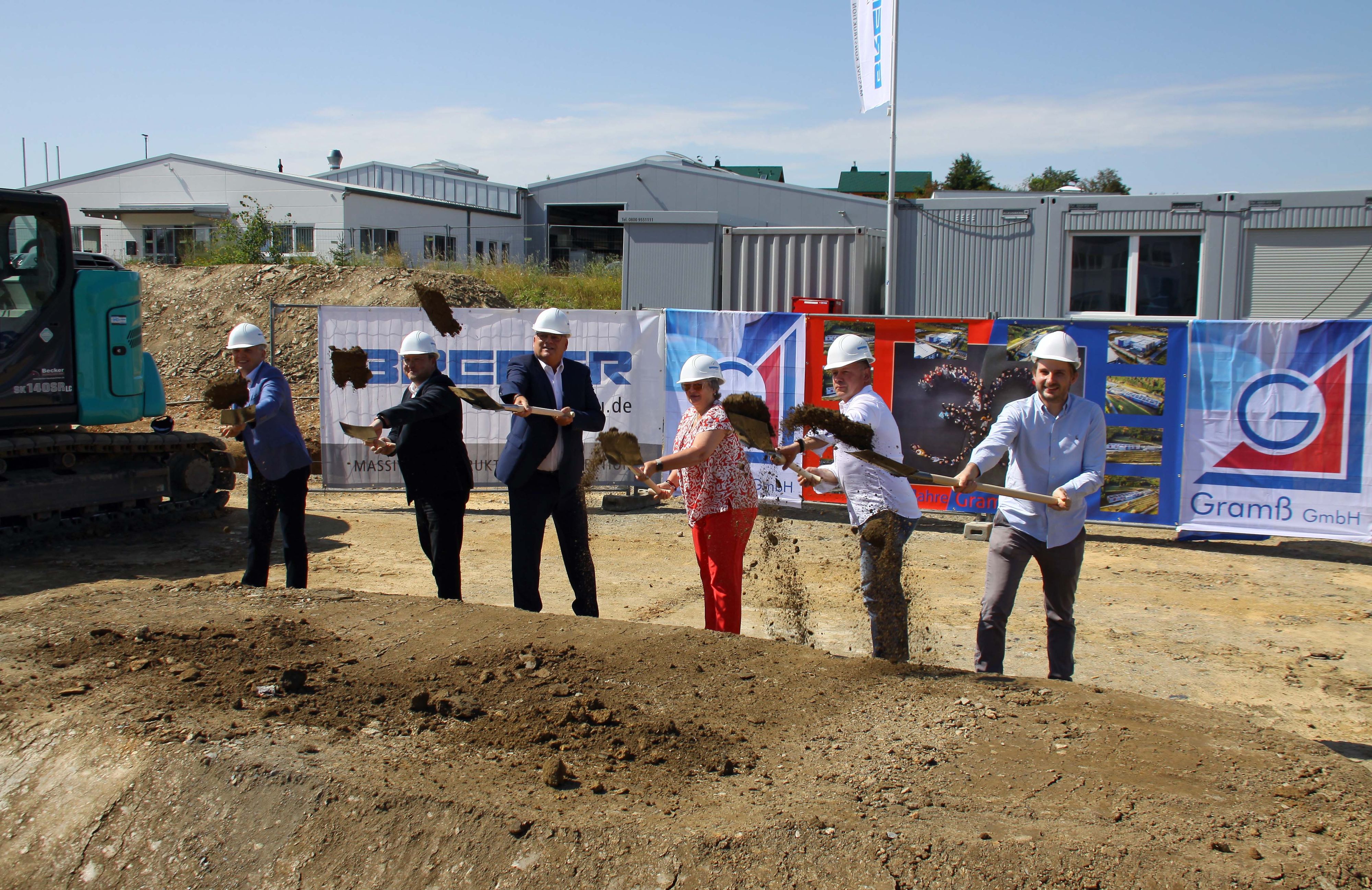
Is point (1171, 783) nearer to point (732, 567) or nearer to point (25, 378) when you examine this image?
point (732, 567)

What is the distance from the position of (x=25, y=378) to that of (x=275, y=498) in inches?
172

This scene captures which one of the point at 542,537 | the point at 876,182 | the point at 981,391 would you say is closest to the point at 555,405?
the point at 542,537

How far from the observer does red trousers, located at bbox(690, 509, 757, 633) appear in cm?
530

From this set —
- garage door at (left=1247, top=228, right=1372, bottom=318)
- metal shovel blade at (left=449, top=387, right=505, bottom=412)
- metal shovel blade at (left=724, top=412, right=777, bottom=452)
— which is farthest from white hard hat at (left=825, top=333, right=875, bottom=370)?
garage door at (left=1247, top=228, right=1372, bottom=318)

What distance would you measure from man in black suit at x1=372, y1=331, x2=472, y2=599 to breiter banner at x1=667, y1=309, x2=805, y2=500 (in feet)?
14.9

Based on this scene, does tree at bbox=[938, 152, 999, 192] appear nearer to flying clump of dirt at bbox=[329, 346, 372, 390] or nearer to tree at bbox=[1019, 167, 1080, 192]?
tree at bbox=[1019, 167, 1080, 192]

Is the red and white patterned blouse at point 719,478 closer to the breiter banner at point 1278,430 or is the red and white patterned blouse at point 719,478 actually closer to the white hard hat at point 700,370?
the white hard hat at point 700,370

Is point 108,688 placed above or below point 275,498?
below

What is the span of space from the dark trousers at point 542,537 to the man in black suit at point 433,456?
453mm

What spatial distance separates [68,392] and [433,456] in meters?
5.58

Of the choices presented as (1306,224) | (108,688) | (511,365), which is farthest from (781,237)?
(108,688)

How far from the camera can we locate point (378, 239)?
114 feet

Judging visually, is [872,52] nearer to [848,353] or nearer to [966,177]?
[848,353]

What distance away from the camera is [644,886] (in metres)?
2.74
